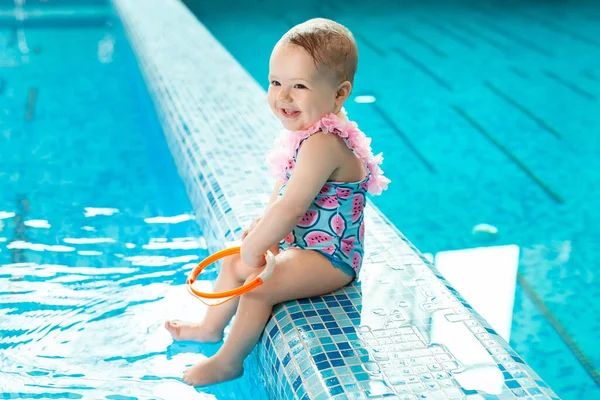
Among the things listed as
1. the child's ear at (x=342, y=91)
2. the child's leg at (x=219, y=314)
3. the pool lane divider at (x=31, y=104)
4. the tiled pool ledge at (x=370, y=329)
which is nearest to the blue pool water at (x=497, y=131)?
the tiled pool ledge at (x=370, y=329)

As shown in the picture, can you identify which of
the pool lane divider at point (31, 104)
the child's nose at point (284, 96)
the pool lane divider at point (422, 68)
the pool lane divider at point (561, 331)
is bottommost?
the pool lane divider at point (31, 104)

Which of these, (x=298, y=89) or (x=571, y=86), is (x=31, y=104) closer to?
(x=298, y=89)

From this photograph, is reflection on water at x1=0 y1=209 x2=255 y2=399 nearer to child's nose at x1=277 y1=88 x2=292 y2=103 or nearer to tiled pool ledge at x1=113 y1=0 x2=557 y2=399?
tiled pool ledge at x1=113 y1=0 x2=557 y2=399

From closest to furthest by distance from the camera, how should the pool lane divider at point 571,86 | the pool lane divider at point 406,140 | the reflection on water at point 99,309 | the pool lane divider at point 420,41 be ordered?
1. the reflection on water at point 99,309
2. the pool lane divider at point 406,140
3. the pool lane divider at point 571,86
4. the pool lane divider at point 420,41

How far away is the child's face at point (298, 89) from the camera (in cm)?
171

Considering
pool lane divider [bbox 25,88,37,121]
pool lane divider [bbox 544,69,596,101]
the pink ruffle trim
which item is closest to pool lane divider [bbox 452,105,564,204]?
pool lane divider [bbox 544,69,596,101]

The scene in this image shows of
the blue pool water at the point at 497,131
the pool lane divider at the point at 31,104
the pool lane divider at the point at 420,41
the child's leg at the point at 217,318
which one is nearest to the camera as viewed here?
the child's leg at the point at 217,318

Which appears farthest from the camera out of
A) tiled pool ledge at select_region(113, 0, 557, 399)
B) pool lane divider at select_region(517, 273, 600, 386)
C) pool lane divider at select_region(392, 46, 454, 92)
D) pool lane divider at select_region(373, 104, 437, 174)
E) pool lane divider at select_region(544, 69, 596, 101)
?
pool lane divider at select_region(392, 46, 454, 92)

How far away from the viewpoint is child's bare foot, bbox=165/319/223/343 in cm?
212

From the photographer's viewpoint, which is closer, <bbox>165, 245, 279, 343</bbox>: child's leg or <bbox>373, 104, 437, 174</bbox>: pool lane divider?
<bbox>165, 245, 279, 343</bbox>: child's leg

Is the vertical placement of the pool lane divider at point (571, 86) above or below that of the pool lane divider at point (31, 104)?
above

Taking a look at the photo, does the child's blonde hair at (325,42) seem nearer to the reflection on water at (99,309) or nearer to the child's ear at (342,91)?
the child's ear at (342,91)

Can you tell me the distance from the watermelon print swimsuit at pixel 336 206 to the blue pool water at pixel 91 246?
1.38 feet

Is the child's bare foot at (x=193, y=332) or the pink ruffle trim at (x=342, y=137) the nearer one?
the pink ruffle trim at (x=342, y=137)
